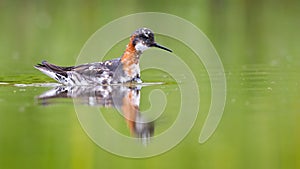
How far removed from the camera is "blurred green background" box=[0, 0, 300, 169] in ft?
27.0

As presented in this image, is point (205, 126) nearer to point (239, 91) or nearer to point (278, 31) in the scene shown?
point (239, 91)

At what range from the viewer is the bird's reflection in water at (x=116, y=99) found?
31.8 ft

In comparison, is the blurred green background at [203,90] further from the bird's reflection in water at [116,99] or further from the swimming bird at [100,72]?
the swimming bird at [100,72]

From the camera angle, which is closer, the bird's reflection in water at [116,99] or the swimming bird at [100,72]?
the bird's reflection in water at [116,99]

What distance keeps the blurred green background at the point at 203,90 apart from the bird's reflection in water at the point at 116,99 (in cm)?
36

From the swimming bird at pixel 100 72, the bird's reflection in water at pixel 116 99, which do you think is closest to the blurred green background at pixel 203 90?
the bird's reflection in water at pixel 116 99

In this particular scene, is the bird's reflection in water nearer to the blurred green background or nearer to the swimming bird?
the swimming bird

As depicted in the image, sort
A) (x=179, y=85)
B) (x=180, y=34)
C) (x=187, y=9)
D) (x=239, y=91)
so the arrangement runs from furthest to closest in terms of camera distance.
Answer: (x=187, y=9), (x=180, y=34), (x=179, y=85), (x=239, y=91)

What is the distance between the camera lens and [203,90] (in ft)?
39.0

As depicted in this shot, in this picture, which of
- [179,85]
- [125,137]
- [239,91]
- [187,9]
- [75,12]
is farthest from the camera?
[75,12]

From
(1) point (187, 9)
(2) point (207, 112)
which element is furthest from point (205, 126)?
(1) point (187, 9)

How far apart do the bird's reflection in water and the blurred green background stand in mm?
357

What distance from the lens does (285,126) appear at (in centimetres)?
936

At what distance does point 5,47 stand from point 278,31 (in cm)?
652
